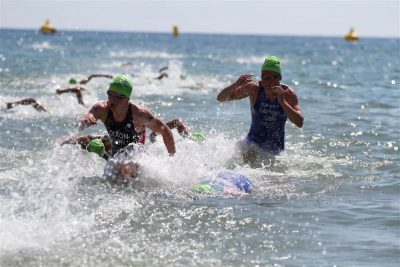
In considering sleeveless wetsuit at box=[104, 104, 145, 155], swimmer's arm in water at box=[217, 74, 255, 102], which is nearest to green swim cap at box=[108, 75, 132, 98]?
sleeveless wetsuit at box=[104, 104, 145, 155]

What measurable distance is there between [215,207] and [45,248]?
2122mm

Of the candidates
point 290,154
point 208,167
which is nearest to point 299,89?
point 290,154

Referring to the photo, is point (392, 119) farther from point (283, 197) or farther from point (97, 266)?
point (97, 266)

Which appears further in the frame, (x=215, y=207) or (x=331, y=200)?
(x=331, y=200)

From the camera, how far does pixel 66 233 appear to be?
250 inches

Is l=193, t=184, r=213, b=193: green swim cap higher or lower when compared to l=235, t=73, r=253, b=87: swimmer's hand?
lower

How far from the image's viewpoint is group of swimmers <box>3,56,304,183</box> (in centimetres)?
813

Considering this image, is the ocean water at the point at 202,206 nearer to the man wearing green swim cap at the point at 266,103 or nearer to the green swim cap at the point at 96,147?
the man wearing green swim cap at the point at 266,103

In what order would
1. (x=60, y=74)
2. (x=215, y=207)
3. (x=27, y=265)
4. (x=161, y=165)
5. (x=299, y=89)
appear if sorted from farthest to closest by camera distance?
1. (x=60, y=74)
2. (x=299, y=89)
3. (x=161, y=165)
4. (x=215, y=207)
5. (x=27, y=265)

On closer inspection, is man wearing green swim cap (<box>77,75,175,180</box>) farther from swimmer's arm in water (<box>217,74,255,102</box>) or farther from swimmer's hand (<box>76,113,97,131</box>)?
swimmer's arm in water (<box>217,74,255,102</box>)

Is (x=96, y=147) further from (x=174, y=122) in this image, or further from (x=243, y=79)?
(x=243, y=79)

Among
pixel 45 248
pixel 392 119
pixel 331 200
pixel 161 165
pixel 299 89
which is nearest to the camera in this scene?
pixel 45 248

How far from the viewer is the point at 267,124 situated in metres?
9.92

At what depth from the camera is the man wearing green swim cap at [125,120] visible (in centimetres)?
802
